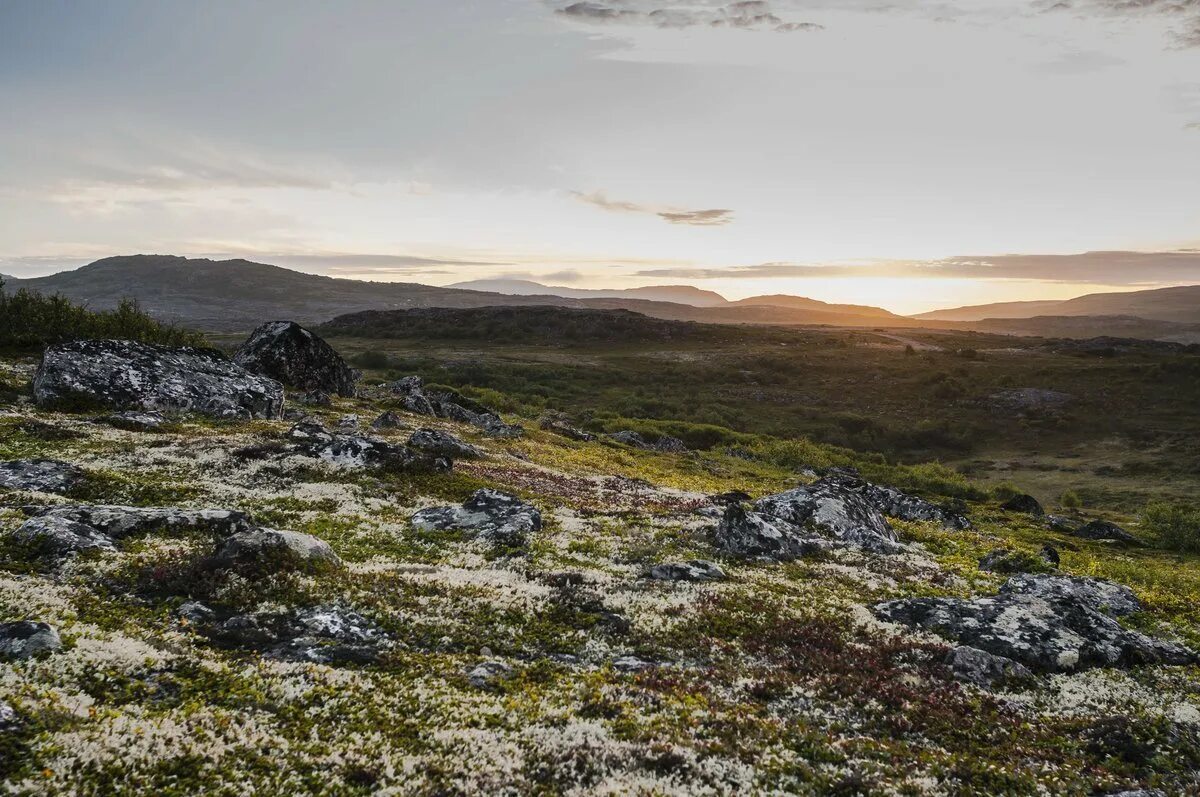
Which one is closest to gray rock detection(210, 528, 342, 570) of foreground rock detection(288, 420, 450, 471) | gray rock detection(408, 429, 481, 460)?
foreground rock detection(288, 420, 450, 471)

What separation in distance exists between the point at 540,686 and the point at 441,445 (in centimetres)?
2977

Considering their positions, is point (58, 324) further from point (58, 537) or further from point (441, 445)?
point (58, 537)

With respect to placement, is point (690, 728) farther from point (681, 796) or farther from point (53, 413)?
point (53, 413)

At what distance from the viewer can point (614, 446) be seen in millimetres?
66625

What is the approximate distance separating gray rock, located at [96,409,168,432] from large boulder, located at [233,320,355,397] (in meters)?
21.0

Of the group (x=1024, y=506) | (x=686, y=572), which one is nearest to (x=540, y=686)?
(x=686, y=572)

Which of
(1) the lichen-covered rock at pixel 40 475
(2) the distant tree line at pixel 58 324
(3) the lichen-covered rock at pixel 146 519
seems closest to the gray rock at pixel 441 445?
(1) the lichen-covered rock at pixel 40 475

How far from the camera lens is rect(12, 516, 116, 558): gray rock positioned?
17188 mm

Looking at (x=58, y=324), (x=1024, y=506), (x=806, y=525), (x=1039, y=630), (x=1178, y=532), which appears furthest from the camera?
(x=58, y=324)

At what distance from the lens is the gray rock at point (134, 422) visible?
37037 mm

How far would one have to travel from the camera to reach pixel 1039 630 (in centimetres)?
1895

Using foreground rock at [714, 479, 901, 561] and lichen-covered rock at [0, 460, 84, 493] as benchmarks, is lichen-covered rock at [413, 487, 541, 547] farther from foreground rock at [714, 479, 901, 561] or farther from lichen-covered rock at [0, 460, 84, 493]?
lichen-covered rock at [0, 460, 84, 493]

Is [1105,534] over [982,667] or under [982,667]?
under

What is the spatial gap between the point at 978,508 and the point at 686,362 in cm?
11382
